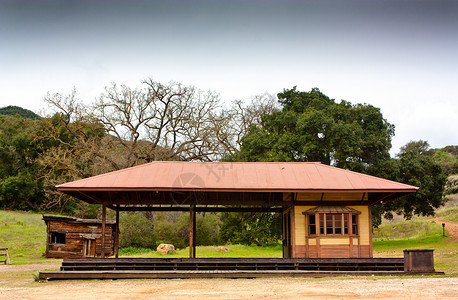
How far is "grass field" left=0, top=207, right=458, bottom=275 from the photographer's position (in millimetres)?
22969

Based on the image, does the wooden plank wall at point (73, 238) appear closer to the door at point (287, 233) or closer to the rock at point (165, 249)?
the rock at point (165, 249)

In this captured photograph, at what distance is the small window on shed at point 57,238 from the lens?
25.3 meters

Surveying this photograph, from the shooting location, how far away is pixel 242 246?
3011cm

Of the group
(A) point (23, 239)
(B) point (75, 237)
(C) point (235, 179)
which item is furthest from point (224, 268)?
(A) point (23, 239)

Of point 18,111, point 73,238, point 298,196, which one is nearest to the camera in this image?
point 298,196

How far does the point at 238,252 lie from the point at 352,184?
492 inches

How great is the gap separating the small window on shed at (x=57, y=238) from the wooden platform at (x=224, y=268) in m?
11.8

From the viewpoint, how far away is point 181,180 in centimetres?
1594

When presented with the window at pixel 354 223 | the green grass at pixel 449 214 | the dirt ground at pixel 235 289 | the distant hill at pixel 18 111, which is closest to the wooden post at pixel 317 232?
the window at pixel 354 223

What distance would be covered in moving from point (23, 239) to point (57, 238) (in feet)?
11.9

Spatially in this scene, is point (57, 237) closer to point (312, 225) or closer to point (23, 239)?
point (23, 239)

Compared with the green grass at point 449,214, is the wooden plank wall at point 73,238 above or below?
below

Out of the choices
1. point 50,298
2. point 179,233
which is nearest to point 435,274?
point 50,298

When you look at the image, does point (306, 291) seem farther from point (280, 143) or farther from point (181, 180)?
point (280, 143)
